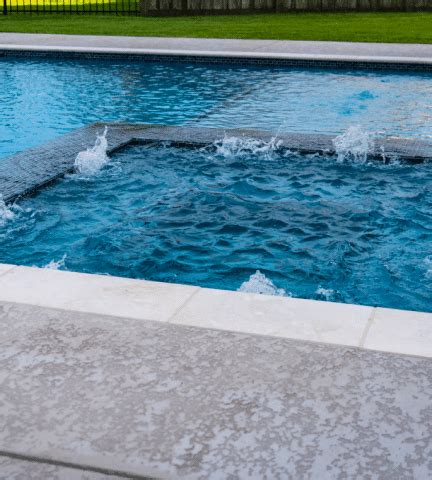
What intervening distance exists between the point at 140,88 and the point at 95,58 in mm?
2801

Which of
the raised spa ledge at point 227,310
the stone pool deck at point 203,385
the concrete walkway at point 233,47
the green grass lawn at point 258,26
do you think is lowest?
the stone pool deck at point 203,385

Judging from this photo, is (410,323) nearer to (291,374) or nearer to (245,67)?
(291,374)

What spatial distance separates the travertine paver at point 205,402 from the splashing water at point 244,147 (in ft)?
15.9

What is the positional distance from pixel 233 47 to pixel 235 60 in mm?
830

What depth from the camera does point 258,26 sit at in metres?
19.0

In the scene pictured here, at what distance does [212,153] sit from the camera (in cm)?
838

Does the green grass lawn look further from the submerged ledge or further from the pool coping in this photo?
the submerged ledge

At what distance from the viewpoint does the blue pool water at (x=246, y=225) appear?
552cm

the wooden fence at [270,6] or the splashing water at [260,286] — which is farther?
the wooden fence at [270,6]

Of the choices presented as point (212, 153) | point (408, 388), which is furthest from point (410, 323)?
point (212, 153)

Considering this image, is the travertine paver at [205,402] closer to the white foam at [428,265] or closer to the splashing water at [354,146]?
the white foam at [428,265]

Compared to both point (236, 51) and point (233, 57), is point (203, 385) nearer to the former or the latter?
point (233, 57)

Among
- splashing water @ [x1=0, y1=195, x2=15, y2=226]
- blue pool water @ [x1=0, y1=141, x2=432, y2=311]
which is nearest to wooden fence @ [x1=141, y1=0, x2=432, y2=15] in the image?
blue pool water @ [x1=0, y1=141, x2=432, y2=311]

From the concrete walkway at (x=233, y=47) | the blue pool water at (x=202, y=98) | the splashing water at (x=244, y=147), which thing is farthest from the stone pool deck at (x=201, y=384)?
the concrete walkway at (x=233, y=47)
